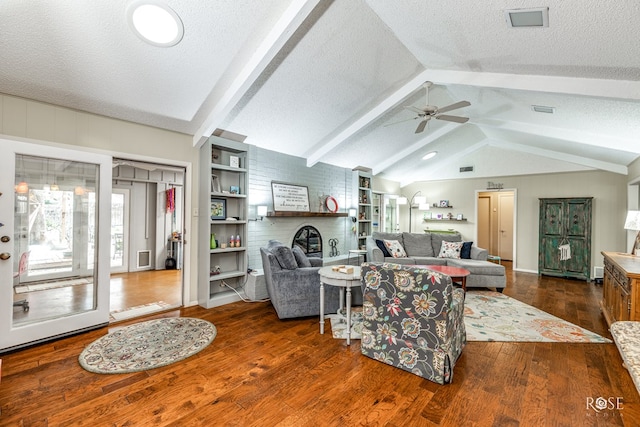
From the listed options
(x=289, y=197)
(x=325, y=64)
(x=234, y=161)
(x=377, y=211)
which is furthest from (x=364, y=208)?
(x=325, y=64)

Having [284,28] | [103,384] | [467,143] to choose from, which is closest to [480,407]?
[103,384]

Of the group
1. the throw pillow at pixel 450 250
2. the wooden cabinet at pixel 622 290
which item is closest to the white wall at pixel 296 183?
the throw pillow at pixel 450 250

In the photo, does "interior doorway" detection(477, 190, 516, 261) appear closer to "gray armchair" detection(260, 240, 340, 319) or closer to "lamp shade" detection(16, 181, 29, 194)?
"gray armchair" detection(260, 240, 340, 319)

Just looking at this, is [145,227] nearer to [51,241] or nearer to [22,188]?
[51,241]

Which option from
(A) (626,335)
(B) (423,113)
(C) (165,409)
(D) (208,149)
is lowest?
(C) (165,409)

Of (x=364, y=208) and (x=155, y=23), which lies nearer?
(x=155, y=23)

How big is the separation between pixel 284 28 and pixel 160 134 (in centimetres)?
225

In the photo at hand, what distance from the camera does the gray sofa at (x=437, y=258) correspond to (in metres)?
5.06

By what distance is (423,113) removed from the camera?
3.77 meters

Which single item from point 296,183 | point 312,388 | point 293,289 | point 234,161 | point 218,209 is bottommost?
point 312,388

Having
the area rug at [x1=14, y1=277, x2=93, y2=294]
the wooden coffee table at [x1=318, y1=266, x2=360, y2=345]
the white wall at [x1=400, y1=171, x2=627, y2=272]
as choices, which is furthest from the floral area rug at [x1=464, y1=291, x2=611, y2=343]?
the area rug at [x1=14, y1=277, x2=93, y2=294]

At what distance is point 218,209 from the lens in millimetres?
4453

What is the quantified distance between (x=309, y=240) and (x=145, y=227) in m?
4.05

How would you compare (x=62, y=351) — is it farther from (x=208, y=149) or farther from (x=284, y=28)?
(x=284, y=28)
